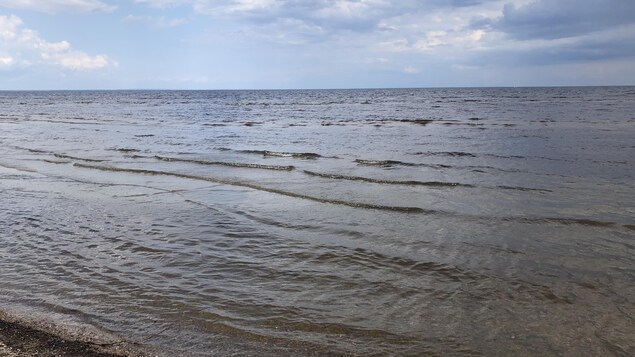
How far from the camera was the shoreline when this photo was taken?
14.3 ft

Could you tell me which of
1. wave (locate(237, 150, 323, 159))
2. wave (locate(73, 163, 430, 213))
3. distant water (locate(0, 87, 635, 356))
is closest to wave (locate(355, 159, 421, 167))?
distant water (locate(0, 87, 635, 356))

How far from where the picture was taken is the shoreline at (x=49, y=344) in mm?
4348

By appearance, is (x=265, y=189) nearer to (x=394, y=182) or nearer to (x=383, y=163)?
(x=394, y=182)

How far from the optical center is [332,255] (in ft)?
24.9

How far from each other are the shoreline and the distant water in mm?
287

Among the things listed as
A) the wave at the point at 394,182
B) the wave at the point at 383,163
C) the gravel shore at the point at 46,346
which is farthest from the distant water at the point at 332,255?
the gravel shore at the point at 46,346

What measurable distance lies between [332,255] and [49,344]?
13.8ft

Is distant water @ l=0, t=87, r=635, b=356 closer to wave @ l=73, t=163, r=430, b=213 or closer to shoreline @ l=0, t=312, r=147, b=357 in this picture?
wave @ l=73, t=163, r=430, b=213

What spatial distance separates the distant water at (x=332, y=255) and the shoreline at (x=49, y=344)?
11.3 inches

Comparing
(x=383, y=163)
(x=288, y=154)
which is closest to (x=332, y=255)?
(x=383, y=163)

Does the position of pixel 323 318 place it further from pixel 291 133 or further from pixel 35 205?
pixel 291 133

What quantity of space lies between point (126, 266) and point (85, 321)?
1.89 meters

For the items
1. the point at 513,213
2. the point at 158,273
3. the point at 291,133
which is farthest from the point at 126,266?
the point at 291,133

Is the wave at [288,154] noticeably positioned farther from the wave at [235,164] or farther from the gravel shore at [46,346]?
the gravel shore at [46,346]
